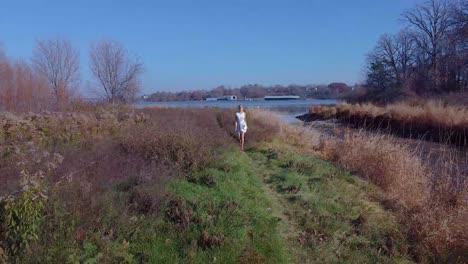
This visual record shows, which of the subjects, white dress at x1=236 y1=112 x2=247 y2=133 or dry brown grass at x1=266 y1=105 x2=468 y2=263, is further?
white dress at x1=236 y1=112 x2=247 y2=133

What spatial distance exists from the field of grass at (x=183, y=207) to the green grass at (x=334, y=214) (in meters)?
0.03

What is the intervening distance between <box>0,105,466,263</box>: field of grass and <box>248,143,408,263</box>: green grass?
3 centimetres

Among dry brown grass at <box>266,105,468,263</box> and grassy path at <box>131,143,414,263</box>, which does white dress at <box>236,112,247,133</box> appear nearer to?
dry brown grass at <box>266,105,468,263</box>

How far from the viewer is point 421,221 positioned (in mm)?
7039

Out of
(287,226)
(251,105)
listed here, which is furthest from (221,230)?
(251,105)

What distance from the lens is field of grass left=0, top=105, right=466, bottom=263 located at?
197 inches

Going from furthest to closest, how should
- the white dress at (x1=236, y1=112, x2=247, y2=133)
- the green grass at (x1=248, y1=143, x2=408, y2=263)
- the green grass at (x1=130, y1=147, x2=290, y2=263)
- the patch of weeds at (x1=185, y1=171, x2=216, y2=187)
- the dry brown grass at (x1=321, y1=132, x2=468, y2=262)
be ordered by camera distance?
the white dress at (x1=236, y1=112, x2=247, y2=133)
the patch of weeds at (x1=185, y1=171, x2=216, y2=187)
the dry brown grass at (x1=321, y1=132, x2=468, y2=262)
the green grass at (x1=248, y1=143, x2=408, y2=263)
the green grass at (x1=130, y1=147, x2=290, y2=263)

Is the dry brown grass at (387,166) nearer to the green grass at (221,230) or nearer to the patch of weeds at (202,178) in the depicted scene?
the green grass at (221,230)

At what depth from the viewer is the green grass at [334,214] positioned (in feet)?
20.5

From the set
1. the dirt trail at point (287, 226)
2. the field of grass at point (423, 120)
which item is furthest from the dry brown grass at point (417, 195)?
the field of grass at point (423, 120)

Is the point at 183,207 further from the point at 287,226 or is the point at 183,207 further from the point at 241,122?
the point at 241,122

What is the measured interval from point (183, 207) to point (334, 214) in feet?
10.0

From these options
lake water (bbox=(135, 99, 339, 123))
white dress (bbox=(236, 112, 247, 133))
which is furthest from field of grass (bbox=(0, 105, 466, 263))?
lake water (bbox=(135, 99, 339, 123))

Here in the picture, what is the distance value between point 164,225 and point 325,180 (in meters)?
5.22
